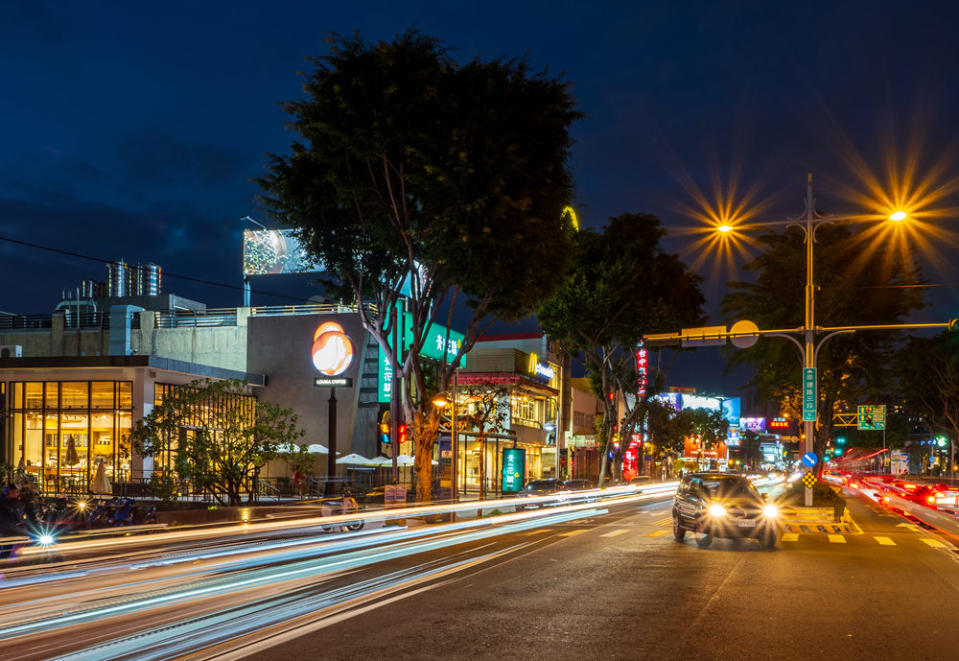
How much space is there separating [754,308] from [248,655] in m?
40.6

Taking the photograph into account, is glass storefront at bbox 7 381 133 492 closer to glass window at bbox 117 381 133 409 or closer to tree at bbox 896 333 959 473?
glass window at bbox 117 381 133 409

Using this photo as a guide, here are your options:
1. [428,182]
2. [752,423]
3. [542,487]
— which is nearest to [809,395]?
[428,182]

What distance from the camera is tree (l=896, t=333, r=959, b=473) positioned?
6046 cm

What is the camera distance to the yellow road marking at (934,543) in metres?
21.2

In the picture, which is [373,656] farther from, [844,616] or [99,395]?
[99,395]

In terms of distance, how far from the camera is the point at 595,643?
9133 mm

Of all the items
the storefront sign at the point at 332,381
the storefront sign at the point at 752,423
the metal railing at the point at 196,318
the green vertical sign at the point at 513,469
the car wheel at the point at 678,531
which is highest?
the metal railing at the point at 196,318

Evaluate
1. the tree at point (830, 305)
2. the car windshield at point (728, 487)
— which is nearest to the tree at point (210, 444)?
the car windshield at point (728, 487)

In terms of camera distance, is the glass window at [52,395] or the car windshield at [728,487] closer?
the car windshield at [728,487]

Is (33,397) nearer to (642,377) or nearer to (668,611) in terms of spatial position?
(642,377)

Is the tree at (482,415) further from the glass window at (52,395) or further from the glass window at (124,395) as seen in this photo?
the glass window at (52,395)

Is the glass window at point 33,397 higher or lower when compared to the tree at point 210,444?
higher

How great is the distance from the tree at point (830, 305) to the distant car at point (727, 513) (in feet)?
71.2

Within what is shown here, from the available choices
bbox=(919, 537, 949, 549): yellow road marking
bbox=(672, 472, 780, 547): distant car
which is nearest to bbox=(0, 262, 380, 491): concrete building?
bbox=(672, 472, 780, 547): distant car
